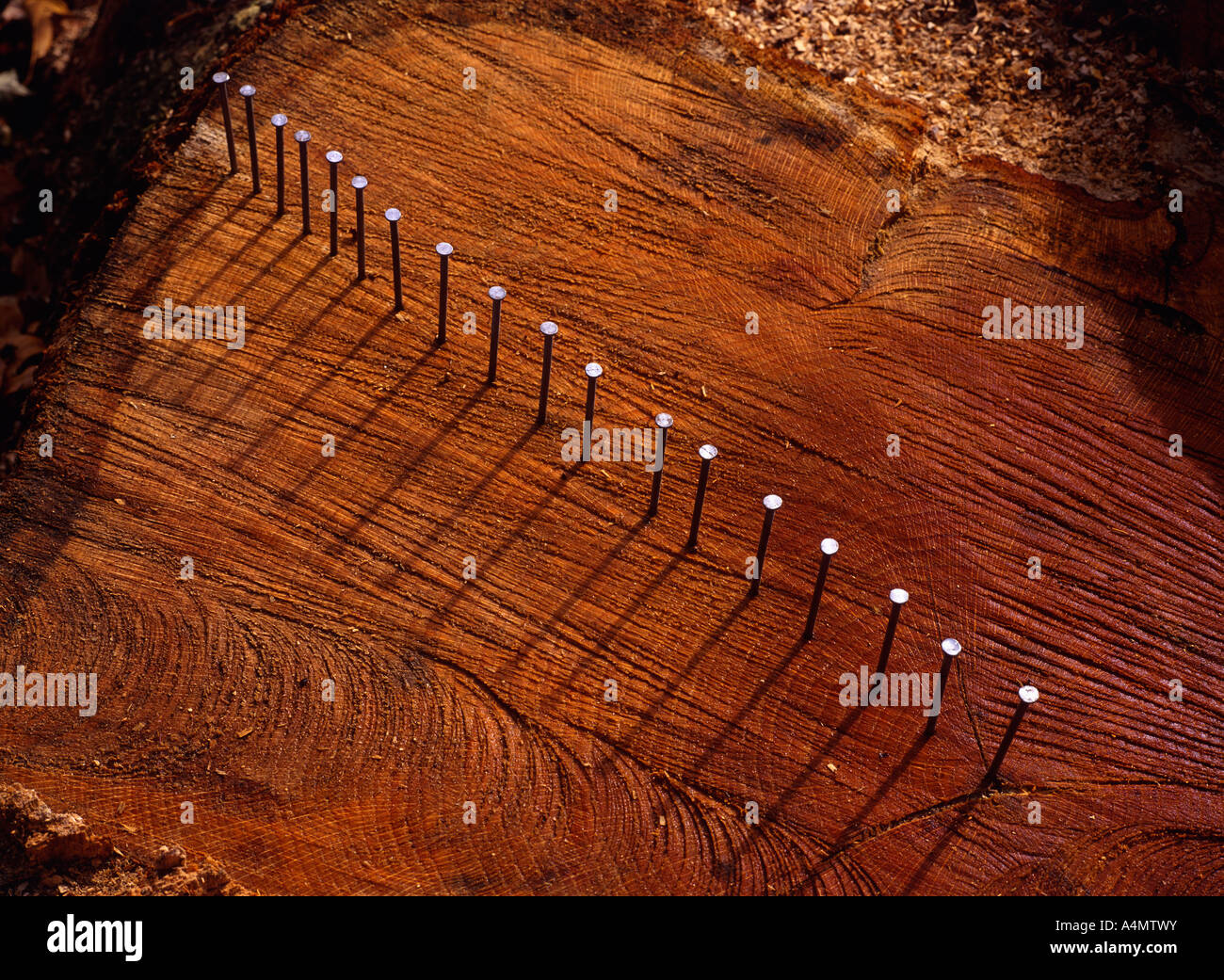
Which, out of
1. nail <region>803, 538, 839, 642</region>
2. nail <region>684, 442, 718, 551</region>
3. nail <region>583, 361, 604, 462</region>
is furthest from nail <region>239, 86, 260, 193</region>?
nail <region>803, 538, 839, 642</region>

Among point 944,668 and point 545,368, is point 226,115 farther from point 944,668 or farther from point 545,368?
point 944,668

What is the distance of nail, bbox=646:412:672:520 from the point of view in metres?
5.71

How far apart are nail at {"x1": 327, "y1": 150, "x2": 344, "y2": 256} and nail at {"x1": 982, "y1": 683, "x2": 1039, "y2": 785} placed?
401 centimetres

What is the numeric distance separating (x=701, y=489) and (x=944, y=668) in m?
1.29

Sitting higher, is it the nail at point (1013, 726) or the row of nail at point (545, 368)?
the row of nail at point (545, 368)

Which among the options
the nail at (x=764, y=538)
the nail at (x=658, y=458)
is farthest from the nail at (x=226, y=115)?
the nail at (x=764, y=538)

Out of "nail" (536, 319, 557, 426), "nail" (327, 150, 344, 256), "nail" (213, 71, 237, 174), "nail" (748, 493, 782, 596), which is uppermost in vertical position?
"nail" (213, 71, 237, 174)

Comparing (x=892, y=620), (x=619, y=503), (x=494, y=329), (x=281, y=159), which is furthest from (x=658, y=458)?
(x=281, y=159)

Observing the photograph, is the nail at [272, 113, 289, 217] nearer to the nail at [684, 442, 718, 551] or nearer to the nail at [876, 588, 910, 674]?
the nail at [684, 442, 718, 551]

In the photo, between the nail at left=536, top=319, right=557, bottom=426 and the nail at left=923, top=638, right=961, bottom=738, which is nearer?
the nail at left=923, top=638, right=961, bottom=738

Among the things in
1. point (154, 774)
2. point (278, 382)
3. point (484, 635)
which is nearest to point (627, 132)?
point (278, 382)

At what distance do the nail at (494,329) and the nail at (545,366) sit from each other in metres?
0.22

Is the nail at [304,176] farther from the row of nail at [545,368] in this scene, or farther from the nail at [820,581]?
the nail at [820,581]

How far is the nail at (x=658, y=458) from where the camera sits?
5.71 meters
